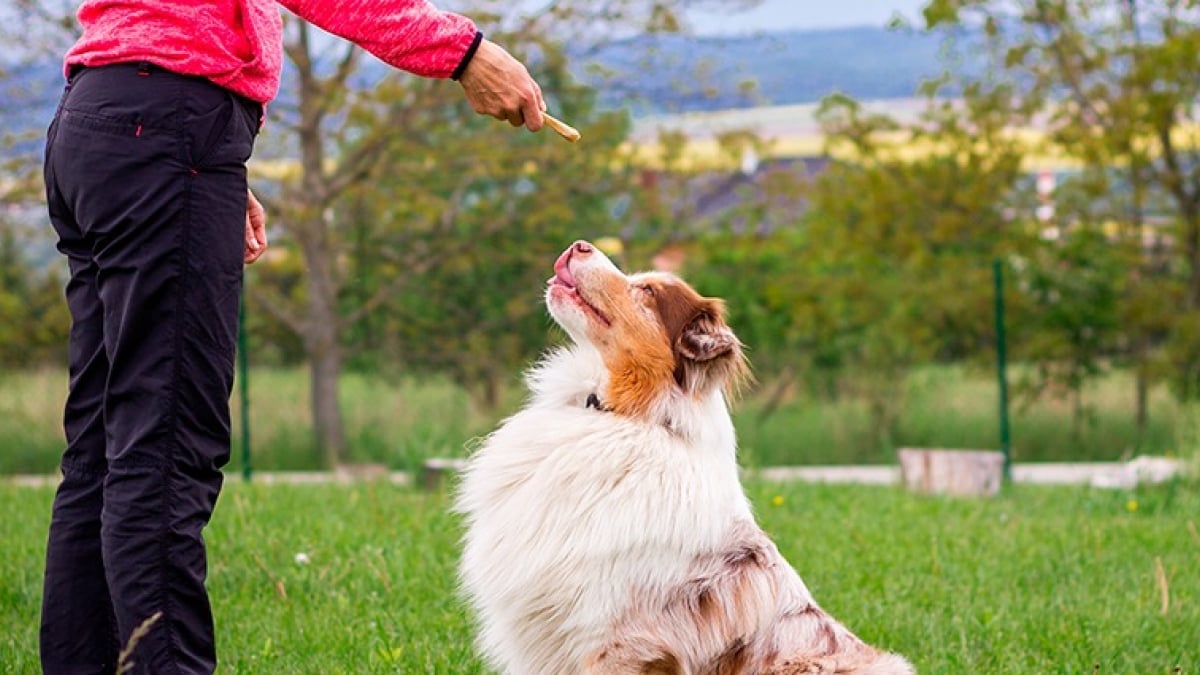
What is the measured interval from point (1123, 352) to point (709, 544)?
33.3 ft

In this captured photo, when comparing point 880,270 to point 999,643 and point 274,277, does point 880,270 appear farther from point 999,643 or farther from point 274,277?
point 999,643

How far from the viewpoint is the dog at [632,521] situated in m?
3.32

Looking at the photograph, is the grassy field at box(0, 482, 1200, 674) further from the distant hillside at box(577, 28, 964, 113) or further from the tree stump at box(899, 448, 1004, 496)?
the distant hillside at box(577, 28, 964, 113)

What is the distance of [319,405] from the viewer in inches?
478

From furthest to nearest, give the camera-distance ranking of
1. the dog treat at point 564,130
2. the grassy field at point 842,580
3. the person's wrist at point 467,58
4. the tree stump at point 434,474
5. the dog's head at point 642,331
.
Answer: the tree stump at point 434,474 < the grassy field at point 842,580 < the dog's head at point 642,331 < the dog treat at point 564,130 < the person's wrist at point 467,58

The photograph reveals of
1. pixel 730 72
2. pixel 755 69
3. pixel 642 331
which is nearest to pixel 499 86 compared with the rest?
pixel 642 331

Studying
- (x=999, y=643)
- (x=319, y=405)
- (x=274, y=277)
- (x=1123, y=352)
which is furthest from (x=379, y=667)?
(x=1123, y=352)

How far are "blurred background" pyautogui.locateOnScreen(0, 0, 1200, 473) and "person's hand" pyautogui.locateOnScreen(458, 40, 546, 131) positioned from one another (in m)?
8.68

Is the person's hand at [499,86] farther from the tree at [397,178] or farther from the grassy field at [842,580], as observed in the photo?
the tree at [397,178]

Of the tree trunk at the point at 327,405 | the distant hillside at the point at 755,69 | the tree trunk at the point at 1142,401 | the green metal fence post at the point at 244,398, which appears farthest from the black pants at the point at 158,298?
the tree trunk at the point at 1142,401

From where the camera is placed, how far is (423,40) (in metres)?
2.99

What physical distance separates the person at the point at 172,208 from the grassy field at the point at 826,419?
28.1 feet

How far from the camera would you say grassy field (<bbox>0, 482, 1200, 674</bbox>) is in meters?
4.38

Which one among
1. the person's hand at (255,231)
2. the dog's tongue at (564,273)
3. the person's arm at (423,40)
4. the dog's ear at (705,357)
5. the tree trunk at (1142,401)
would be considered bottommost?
the tree trunk at (1142,401)
